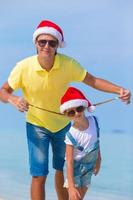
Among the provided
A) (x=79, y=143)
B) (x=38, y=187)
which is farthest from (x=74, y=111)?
(x=38, y=187)

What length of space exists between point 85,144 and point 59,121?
1.07ft

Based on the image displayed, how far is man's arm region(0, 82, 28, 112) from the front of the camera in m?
2.71

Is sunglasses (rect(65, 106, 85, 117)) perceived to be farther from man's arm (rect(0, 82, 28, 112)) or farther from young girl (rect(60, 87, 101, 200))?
man's arm (rect(0, 82, 28, 112))

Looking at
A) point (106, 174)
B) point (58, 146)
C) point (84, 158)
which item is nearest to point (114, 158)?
point (106, 174)

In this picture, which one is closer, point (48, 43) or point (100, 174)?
point (48, 43)

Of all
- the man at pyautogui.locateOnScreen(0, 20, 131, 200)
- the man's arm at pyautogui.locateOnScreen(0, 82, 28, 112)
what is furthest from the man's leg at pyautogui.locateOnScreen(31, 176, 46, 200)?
the man's arm at pyautogui.locateOnScreen(0, 82, 28, 112)

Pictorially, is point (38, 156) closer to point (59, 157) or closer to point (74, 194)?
point (59, 157)

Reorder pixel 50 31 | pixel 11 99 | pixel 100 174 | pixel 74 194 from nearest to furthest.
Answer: pixel 74 194 → pixel 11 99 → pixel 50 31 → pixel 100 174

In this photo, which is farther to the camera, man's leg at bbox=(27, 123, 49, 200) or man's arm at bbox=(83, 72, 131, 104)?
man's leg at bbox=(27, 123, 49, 200)

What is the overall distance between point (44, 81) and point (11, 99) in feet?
0.69

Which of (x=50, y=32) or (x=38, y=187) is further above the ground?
(x=50, y=32)

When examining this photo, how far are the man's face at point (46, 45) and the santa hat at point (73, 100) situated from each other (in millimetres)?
222

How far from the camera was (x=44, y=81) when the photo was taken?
2959 mm

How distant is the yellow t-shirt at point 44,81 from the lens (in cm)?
296
